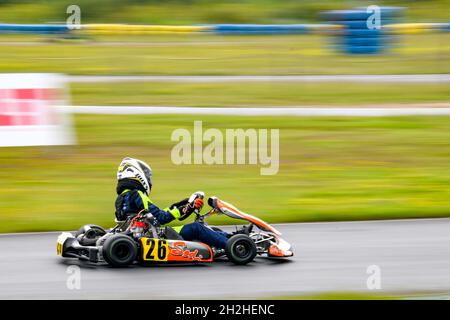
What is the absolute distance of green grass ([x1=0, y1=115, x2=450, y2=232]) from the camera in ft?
43.0

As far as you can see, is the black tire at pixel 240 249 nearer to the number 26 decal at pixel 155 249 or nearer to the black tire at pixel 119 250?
the number 26 decal at pixel 155 249

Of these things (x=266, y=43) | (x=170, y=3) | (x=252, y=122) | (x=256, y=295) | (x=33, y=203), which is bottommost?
(x=256, y=295)

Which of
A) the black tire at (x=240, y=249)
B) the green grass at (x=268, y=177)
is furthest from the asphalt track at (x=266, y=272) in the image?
the green grass at (x=268, y=177)

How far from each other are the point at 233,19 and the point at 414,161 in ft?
63.7

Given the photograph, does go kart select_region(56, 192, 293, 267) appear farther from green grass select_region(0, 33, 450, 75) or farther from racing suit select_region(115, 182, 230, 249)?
green grass select_region(0, 33, 450, 75)

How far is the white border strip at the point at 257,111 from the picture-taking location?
798 inches

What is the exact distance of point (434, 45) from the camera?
3119 cm

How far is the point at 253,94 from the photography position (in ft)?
74.8

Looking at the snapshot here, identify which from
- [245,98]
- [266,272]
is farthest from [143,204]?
[245,98]

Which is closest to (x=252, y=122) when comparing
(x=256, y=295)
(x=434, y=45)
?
(x=256, y=295)

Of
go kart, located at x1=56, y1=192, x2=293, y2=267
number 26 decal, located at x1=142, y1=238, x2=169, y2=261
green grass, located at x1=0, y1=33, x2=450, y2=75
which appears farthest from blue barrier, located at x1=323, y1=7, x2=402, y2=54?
number 26 decal, located at x1=142, y1=238, x2=169, y2=261

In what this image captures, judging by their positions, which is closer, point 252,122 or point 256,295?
point 256,295

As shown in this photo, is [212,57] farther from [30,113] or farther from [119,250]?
[119,250]

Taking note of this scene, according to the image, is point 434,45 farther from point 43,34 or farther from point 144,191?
point 144,191
